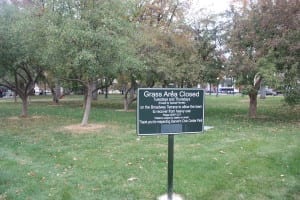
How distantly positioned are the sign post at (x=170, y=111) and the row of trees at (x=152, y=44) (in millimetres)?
7437

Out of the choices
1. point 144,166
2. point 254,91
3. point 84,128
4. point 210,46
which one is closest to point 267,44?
point 254,91

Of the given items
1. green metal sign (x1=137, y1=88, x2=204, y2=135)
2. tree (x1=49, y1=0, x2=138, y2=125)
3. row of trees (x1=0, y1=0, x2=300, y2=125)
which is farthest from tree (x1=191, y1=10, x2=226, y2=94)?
green metal sign (x1=137, y1=88, x2=204, y2=135)

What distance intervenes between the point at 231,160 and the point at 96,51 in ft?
23.0

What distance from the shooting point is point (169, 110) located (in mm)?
5512

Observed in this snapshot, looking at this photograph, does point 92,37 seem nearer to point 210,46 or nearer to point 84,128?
point 84,128

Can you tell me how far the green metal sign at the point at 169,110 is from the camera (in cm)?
536

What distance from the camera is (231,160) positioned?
8.20 metres

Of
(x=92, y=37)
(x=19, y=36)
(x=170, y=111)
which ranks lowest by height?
(x=170, y=111)

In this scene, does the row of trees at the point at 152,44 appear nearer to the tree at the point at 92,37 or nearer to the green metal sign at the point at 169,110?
the tree at the point at 92,37

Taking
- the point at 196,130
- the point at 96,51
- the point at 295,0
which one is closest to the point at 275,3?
the point at 295,0

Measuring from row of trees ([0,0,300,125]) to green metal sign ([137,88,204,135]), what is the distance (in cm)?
744

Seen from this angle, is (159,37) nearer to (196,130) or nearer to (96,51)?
(96,51)

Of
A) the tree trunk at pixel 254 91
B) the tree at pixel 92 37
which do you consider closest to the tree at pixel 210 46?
the tree trunk at pixel 254 91

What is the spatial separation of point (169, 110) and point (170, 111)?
2cm
